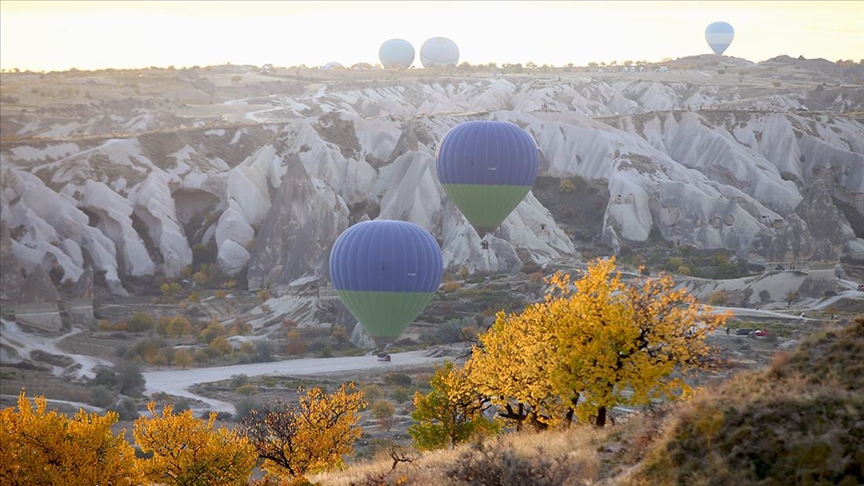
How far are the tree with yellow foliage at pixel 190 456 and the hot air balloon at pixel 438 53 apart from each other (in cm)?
10902

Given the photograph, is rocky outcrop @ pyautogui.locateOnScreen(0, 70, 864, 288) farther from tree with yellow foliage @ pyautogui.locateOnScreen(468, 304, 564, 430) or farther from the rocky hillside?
tree with yellow foliage @ pyautogui.locateOnScreen(468, 304, 564, 430)

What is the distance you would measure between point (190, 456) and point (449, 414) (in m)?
5.34

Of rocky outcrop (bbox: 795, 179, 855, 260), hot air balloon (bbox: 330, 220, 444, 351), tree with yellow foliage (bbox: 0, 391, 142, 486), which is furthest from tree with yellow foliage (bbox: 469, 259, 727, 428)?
rocky outcrop (bbox: 795, 179, 855, 260)

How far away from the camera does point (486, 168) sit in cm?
5225

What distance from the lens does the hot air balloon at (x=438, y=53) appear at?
130 m

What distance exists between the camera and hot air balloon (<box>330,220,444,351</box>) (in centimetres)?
4259

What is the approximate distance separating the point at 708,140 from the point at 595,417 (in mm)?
57080

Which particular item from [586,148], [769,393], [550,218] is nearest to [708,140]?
[586,148]

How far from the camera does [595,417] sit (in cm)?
2089

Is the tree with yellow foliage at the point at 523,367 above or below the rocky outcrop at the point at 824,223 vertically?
above

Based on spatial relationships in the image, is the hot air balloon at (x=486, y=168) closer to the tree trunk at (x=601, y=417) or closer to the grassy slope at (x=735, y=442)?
the tree trunk at (x=601, y=417)

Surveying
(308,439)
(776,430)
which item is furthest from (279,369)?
(776,430)

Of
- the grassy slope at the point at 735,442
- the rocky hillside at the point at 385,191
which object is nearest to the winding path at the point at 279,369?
the rocky hillside at the point at 385,191

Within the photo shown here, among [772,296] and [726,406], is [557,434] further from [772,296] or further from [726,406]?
[772,296]
